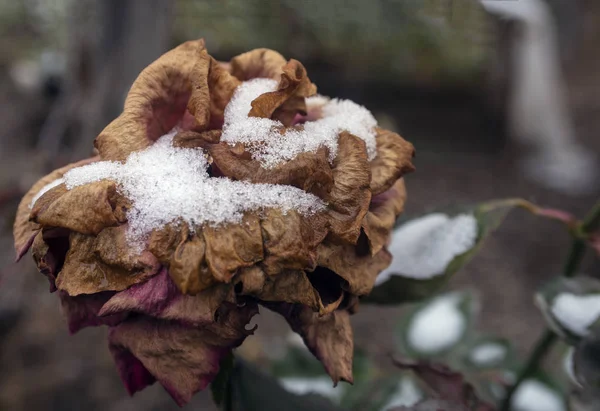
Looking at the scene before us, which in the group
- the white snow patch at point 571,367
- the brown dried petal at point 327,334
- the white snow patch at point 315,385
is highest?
the brown dried petal at point 327,334

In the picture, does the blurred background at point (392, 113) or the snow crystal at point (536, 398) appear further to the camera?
the blurred background at point (392, 113)

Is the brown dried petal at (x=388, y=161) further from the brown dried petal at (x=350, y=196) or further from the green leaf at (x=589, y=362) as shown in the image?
the green leaf at (x=589, y=362)

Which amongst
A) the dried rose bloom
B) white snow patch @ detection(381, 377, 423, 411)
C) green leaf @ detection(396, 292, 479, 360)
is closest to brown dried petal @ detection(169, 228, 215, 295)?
the dried rose bloom

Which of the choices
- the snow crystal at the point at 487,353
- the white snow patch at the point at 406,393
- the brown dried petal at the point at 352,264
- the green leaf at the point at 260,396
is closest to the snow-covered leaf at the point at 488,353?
the snow crystal at the point at 487,353

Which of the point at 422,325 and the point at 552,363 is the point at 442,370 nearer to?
the point at 422,325

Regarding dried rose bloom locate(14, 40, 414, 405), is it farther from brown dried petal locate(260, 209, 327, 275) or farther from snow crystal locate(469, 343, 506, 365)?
snow crystal locate(469, 343, 506, 365)

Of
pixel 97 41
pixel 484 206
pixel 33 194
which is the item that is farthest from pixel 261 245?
pixel 97 41
